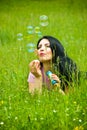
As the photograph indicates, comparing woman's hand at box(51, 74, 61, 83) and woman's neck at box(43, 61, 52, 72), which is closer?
woman's hand at box(51, 74, 61, 83)

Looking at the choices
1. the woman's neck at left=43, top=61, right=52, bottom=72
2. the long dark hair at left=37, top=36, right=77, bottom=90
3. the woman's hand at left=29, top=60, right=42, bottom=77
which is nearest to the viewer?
the woman's hand at left=29, top=60, right=42, bottom=77

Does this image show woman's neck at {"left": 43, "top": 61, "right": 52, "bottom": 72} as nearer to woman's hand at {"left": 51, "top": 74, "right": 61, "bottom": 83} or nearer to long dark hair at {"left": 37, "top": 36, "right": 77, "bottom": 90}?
long dark hair at {"left": 37, "top": 36, "right": 77, "bottom": 90}

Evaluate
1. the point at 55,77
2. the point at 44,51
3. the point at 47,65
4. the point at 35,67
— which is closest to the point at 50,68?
the point at 47,65

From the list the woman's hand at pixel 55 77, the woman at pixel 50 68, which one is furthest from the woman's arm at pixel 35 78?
the woman's hand at pixel 55 77

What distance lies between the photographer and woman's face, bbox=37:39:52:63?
192 inches

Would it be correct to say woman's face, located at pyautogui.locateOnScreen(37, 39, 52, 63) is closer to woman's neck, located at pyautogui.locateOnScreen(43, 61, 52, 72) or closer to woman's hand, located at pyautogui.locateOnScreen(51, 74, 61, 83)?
woman's neck, located at pyautogui.locateOnScreen(43, 61, 52, 72)

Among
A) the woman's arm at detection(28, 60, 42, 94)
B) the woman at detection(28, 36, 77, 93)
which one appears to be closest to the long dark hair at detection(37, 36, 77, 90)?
the woman at detection(28, 36, 77, 93)

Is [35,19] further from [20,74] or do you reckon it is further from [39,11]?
[20,74]

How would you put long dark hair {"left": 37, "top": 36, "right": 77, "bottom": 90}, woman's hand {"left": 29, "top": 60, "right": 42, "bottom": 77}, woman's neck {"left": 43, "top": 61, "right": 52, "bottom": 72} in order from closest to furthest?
1. woman's hand {"left": 29, "top": 60, "right": 42, "bottom": 77}
2. long dark hair {"left": 37, "top": 36, "right": 77, "bottom": 90}
3. woman's neck {"left": 43, "top": 61, "right": 52, "bottom": 72}

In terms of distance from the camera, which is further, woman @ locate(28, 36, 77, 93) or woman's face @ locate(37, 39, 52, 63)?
woman's face @ locate(37, 39, 52, 63)

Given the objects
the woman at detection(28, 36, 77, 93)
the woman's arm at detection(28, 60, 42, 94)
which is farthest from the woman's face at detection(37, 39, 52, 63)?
the woman's arm at detection(28, 60, 42, 94)

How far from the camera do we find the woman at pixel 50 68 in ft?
15.3

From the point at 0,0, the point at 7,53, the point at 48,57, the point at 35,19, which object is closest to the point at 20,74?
the point at 48,57

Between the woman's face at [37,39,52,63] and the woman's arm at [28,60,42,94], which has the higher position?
the woman's face at [37,39,52,63]
